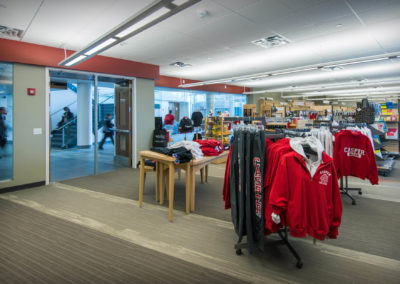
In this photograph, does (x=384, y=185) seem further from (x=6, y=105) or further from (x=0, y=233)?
(x=6, y=105)

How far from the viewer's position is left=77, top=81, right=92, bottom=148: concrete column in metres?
10.6

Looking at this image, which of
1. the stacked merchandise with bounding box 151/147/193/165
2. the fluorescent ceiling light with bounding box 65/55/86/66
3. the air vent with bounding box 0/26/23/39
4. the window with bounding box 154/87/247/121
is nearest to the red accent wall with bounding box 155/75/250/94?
the window with bounding box 154/87/247/121

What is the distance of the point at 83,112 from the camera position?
34.9 feet

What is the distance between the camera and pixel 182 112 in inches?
490

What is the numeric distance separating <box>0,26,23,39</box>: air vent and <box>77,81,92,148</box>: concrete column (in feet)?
19.2

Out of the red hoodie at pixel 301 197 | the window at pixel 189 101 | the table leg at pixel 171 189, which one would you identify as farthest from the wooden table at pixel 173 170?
the window at pixel 189 101

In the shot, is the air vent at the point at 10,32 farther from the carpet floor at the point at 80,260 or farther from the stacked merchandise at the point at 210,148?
the stacked merchandise at the point at 210,148

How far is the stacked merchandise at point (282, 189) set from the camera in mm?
2031

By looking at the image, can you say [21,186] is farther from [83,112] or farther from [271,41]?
[271,41]

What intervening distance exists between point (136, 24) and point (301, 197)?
12.4 feet

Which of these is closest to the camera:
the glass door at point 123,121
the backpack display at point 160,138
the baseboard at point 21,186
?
the baseboard at point 21,186

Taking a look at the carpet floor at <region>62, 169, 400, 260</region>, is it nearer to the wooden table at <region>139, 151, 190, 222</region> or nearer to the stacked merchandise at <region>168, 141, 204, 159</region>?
the wooden table at <region>139, 151, 190, 222</region>

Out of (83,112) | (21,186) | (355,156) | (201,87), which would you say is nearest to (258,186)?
(355,156)

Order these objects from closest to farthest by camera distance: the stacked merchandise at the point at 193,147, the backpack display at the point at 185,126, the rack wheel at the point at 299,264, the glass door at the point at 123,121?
the rack wheel at the point at 299,264
the stacked merchandise at the point at 193,147
the glass door at the point at 123,121
the backpack display at the point at 185,126
